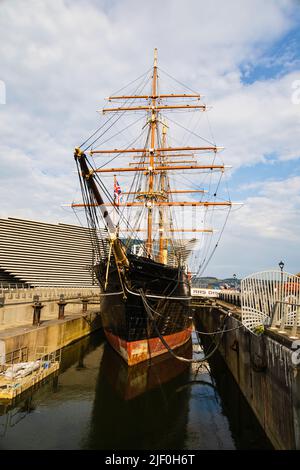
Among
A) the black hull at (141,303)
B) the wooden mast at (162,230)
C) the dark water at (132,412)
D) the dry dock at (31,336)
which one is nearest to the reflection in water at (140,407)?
the dark water at (132,412)

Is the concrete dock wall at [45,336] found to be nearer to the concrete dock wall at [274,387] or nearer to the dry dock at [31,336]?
the dry dock at [31,336]

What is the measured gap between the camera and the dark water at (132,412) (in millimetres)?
8039

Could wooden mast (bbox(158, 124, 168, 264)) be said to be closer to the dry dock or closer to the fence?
the dry dock

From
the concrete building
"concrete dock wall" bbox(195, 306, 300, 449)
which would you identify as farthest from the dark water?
the concrete building

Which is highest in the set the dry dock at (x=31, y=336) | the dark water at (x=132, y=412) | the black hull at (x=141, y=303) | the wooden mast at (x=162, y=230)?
the wooden mast at (x=162, y=230)

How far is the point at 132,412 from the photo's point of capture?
9867 mm

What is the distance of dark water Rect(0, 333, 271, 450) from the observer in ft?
26.4

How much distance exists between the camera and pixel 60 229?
38.9m

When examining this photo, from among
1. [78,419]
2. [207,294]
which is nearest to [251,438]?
[78,419]

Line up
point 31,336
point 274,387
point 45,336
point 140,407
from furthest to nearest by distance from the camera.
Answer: point 45,336 → point 31,336 → point 140,407 → point 274,387

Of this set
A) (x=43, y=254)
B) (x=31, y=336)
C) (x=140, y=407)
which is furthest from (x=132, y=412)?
(x=43, y=254)

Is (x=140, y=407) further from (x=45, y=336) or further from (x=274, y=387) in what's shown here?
(x=45, y=336)
